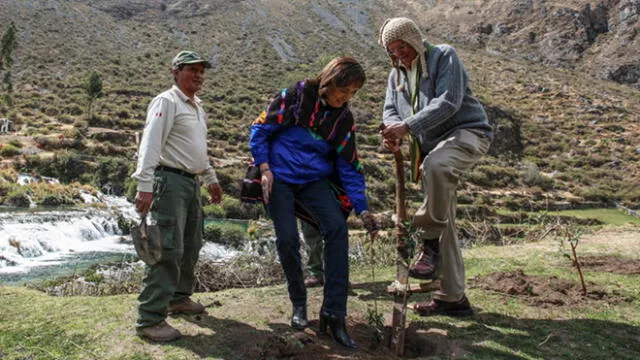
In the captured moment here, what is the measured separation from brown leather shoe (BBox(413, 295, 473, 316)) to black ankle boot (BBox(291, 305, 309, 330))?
0.94 metres

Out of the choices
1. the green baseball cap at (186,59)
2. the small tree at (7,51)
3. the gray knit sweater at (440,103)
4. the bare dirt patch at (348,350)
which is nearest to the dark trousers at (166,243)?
the bare dirt patch at (348,350)

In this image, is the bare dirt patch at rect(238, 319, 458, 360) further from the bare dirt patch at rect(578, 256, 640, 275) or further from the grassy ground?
the bare dirt patch at rect(578, 256, 640, 275)

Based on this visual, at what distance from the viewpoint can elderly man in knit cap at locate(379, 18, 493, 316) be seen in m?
3.20

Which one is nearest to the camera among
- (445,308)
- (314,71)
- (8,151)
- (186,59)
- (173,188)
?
(173,188)

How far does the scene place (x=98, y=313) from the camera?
3.58 meters

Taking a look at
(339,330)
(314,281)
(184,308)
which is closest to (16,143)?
(314,281)

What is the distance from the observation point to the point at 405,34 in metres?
3.23

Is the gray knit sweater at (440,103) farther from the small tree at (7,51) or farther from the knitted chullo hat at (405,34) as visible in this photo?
the small tree at (7,51)

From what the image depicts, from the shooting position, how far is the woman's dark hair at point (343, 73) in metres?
3.03

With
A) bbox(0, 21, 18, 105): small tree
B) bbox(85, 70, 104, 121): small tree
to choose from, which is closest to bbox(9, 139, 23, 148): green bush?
bbox(85, 70, 104, 121): small tree

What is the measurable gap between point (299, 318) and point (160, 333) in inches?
32.6

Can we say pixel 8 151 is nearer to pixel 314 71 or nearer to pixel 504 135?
pixel 314 71

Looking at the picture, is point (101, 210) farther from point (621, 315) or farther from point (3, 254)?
point (621, 315)

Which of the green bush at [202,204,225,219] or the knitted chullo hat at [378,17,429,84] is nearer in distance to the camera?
the knitted chullo hat at [378,17,429,84]
